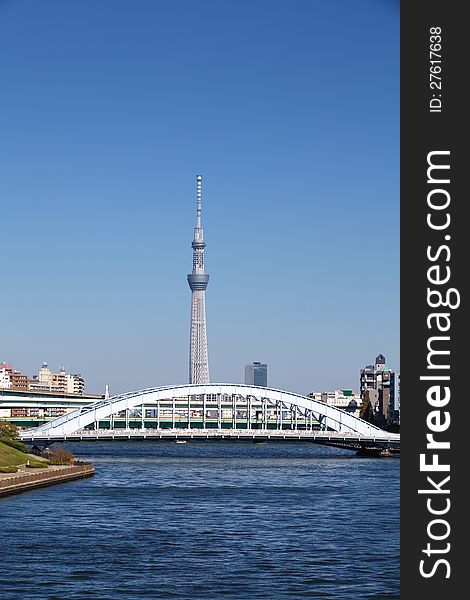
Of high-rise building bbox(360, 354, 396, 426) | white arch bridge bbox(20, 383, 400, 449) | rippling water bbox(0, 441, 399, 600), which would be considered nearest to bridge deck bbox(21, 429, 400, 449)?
white arch bridge bbox(20, 383, 400, 449)

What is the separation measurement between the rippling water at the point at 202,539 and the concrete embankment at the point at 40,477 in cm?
93

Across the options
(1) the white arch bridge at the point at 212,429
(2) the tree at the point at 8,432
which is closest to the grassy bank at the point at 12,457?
(2) the tree at the point at 8,432

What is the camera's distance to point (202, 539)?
109 ft

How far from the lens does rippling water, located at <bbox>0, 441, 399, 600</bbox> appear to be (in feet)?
81.3

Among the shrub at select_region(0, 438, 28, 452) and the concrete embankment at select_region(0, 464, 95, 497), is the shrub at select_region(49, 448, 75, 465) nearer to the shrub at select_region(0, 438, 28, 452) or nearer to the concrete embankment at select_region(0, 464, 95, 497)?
the concrete embankment at select_region(0, 464, 95, 497)

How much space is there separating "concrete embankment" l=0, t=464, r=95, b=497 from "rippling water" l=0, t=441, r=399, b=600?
0.93 meters

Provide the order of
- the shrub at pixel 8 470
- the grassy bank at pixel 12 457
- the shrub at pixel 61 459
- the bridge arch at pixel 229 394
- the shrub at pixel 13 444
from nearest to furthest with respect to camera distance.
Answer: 1. the shrub at pixel 8 470
2. the grassy bank at pixel 12 457
3. the shrub at pixel 61 459
4. the shrub at pixel 13 444
5. the bridge arch at pixel 229 394

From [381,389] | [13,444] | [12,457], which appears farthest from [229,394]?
[381,389]

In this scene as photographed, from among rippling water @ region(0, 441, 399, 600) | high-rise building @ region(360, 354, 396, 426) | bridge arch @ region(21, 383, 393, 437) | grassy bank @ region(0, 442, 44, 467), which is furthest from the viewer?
high-rise building @ region(360, 354, 396, 426)

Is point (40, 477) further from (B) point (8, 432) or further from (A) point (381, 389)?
(A) point (381, 389)

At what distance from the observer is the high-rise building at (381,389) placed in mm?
144000

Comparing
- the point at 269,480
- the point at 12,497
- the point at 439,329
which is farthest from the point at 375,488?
the point at 439,329

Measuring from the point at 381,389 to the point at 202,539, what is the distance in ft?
398

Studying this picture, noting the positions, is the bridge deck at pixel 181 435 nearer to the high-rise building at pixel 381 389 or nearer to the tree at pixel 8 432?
the tree at pixel 8 432
